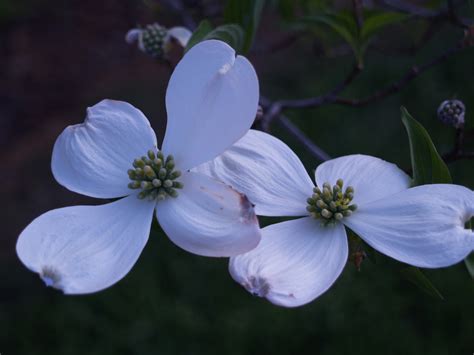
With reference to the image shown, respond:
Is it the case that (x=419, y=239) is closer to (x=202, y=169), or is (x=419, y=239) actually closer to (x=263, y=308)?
(x=202, y=169)

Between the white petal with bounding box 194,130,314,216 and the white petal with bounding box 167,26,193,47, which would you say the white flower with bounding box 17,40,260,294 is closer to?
the white petal with bounding box 194,130,314,216

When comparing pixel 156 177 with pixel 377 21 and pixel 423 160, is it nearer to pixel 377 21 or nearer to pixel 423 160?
pixel 423 160

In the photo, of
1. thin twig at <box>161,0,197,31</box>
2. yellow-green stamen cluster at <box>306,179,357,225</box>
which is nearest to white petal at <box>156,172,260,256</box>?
yellow-green stamen cluster at <box>306,179,357,225</box>

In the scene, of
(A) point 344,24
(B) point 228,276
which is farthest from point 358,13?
(B) point 228,276

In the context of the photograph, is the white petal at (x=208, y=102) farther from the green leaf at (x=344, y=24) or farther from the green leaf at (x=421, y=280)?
the green leaf at (x=344, y=24)

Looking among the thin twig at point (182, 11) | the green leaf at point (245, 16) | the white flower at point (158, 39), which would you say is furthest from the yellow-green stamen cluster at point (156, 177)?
the thin twig at point (182, 11)

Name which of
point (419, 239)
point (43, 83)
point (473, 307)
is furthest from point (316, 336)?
point (43, 83)

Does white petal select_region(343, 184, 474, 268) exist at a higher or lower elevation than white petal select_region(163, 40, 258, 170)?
lower
